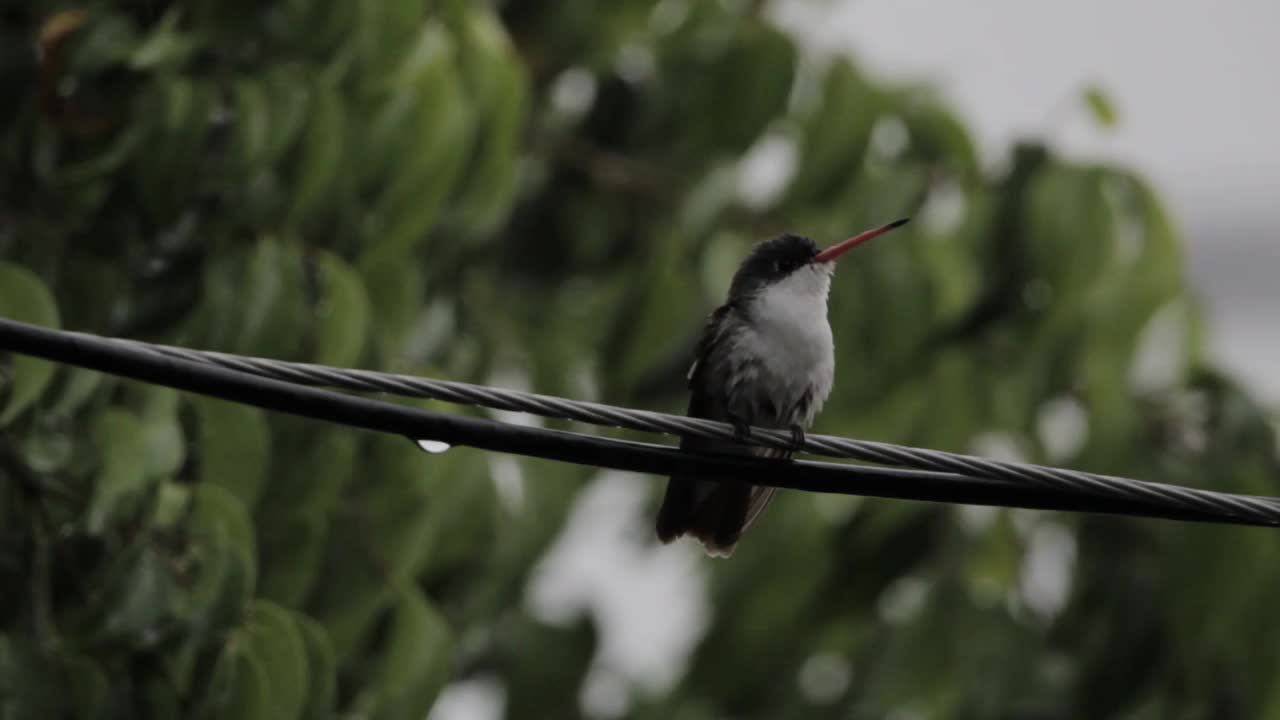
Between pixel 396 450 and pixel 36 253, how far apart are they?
118cm

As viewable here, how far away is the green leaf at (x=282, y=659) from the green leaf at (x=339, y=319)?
Result: 85 centimetres

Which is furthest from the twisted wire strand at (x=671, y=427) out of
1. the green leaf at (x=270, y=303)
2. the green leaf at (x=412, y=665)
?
the green leaf at (x=412, y=665)

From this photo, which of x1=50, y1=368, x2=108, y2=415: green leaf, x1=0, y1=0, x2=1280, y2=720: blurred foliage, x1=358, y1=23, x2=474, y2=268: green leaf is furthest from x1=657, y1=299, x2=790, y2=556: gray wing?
x1=50, y1=368, x2=108, y2=415: green leaf

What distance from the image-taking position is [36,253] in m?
5.67

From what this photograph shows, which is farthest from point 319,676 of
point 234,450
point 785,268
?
point 785,268

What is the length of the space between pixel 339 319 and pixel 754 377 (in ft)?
4.50

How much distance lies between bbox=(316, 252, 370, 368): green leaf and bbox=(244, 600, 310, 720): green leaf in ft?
2.78

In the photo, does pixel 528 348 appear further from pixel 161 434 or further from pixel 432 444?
pixel 432 444

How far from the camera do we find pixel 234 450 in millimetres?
5355

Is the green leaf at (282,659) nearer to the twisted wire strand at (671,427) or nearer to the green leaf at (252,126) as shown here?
the twisted wire strand at (671,427)

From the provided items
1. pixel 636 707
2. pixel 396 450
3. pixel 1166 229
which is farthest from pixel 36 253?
pixel 1166 229

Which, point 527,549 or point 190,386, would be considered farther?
point 527,549

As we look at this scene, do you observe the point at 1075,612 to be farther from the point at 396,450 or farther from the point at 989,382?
the point at 396,450

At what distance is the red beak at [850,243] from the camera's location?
6.01 m
